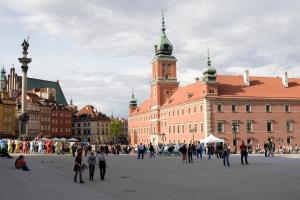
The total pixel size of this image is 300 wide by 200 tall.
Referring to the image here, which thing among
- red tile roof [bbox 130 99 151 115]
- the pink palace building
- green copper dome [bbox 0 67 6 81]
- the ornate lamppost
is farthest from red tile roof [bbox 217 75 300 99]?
green copper dome [bbox 0 67 6 81]

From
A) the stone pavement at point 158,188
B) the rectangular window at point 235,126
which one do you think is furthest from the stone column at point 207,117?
the stone pavement at point 158,188

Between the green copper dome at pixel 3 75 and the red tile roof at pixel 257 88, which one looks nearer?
the red tile roof at pixel 257 88

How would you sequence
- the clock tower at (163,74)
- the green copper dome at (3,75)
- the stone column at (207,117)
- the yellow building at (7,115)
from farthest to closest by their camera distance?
the green copper dome at (3,75) → the yellow building at (7,115) → the clock tower at (163,74) → the stone column at (207,117)

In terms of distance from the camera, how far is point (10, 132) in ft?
346

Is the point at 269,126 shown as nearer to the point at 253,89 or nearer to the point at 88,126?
the point at 253,89

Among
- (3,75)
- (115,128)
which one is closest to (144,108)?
(115,128)

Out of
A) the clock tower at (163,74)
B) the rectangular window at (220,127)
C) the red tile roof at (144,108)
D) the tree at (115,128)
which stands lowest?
the rectangular window at (220,127)

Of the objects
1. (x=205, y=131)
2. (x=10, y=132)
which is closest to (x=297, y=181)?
(x=205, y=131)

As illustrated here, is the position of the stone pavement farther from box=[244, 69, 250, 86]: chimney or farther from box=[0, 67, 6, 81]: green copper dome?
box=[0, 67, 6, 81]: green copper dome

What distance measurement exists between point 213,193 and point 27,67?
64.5 meters

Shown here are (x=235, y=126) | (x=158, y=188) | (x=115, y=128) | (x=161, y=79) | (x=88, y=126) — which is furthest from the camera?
(x=88, y=126)

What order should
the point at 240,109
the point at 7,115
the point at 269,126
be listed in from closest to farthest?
the point at 240,109 → the point at 269,126 → the point at 7,115

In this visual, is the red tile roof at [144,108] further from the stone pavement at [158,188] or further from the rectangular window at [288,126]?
the stone pavement at [158,188]

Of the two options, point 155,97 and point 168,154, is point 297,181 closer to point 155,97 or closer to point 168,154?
point 168,154
